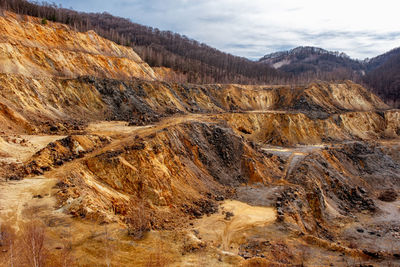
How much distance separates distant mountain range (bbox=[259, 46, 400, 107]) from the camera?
95.2m

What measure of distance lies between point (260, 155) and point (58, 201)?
20.5 metres

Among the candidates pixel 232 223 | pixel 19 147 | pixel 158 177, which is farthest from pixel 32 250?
pixel 19 147

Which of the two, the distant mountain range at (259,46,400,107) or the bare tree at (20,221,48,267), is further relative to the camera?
the distant mountain range at (259,46,400,107)

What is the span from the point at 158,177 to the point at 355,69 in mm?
204302

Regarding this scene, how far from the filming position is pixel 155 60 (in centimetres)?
6769

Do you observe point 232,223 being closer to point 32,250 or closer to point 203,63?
point 32,250

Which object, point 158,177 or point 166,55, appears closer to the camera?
point 158,177

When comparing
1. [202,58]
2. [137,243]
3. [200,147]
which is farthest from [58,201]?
[202,58]

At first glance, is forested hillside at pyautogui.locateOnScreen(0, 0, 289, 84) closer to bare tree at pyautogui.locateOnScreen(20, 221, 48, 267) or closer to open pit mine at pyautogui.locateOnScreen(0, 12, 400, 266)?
open pit mine at pyautogui.locateOnScreen(0, 12, 400, 266)

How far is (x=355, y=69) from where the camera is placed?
179500 mm

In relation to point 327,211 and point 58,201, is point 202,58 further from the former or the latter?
point 58,201

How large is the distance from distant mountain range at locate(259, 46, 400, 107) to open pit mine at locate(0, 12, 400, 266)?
61.2 meters

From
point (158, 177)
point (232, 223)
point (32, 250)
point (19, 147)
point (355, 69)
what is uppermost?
point (355, 69)

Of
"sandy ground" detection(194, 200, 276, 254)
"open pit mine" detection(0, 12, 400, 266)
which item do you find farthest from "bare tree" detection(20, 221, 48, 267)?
"sandy ground" detection(194, 200, 276, 254)
